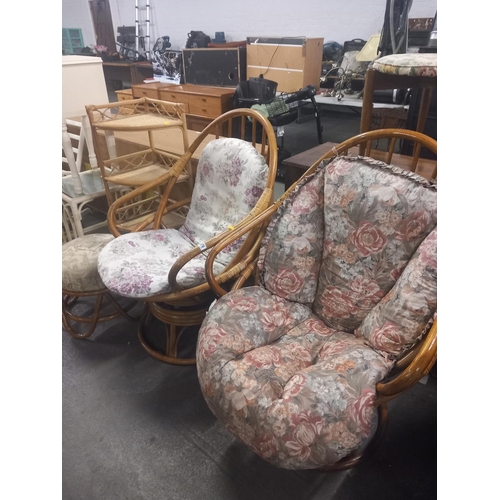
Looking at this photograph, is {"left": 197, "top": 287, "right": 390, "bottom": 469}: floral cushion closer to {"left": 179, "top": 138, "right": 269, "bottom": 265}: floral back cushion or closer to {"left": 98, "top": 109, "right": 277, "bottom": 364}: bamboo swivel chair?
{"left": 98, "top": 109, "right": 277, "bottom": 364}: bamboo swivel chair

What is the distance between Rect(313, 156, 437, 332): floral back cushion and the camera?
951mm

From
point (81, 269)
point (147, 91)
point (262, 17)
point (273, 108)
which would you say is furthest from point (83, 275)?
point (262, 17)

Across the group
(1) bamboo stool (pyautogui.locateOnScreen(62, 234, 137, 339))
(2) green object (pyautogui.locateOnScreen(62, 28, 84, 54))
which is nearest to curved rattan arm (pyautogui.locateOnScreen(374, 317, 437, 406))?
(1) bamboo stool (pyautogui.locateOnScreen(62, 234, 137, 339))

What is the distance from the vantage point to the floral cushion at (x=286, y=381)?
82cm

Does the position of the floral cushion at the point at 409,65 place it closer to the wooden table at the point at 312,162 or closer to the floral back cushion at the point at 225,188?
the wooden table at the point at 312,162

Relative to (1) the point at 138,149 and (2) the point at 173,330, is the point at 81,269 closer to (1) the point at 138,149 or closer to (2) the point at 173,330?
(2) the point at 173,330

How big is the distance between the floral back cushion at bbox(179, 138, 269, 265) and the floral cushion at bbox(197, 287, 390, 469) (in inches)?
15.6

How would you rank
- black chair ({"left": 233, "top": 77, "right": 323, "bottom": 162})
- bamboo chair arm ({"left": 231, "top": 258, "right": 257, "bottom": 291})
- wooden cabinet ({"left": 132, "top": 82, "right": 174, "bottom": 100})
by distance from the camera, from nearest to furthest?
bamboo chair arm ({"left": 231, "top": 258, "right": 257, "bottom": 291}), black chair ({"left": 233, "top": 77, "right": 323, "bottom": 162}), wooden cabinet ({"left": 132, "top": 82, "right": 174, "bottom": 100})

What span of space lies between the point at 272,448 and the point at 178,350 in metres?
0.80
